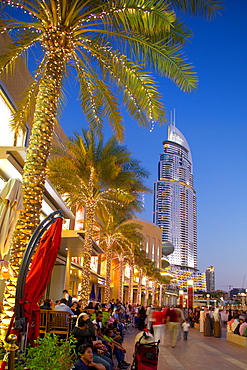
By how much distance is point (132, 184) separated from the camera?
22.5 m

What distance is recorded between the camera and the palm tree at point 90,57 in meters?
8.16

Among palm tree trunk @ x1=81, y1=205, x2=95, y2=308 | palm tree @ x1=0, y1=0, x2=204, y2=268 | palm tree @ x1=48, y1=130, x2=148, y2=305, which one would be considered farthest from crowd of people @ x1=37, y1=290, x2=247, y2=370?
palm tree @ x1=48, y1=130, x2=148, y2=305

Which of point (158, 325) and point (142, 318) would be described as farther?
point (142, 318)

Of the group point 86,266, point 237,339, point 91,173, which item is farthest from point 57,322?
point 91,173

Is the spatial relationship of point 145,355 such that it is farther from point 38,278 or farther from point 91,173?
point 91,173

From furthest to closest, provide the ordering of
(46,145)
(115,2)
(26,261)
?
(115,2)
(46,145)
(26,261)

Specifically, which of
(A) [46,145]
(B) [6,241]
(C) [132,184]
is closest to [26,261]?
(B) [6,241]

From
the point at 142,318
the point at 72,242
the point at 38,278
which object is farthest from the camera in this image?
the point at 142,318

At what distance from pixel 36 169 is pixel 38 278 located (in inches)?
105

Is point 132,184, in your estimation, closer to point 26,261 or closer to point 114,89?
point 114,89

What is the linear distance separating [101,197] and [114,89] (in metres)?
10.0

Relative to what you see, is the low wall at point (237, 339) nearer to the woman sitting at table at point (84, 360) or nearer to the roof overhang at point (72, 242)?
the roof overhang at point (72, 242)

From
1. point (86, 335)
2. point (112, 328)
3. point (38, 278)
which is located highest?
point (38, 278)

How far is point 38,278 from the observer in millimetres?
6188
